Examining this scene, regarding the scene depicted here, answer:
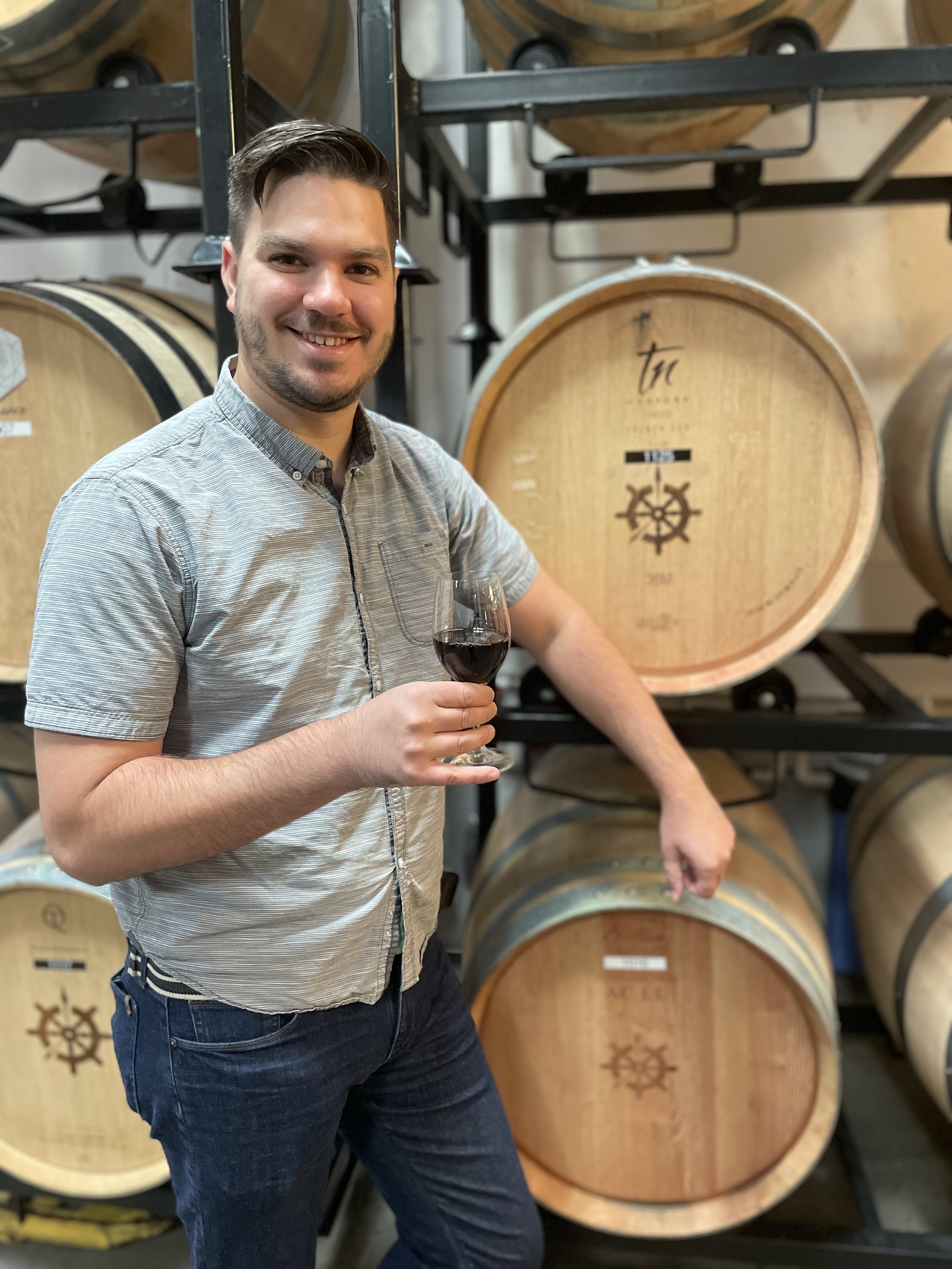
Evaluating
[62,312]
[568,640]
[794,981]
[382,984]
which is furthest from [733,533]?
[62,312]

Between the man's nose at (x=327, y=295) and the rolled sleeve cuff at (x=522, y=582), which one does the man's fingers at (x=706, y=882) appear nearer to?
the rolled sleeve cuff at (x=522, y=582)

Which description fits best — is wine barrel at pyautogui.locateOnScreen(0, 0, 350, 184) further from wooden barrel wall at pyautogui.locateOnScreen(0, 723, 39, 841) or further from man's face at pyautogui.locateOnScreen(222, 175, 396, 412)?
wooden barrel wall at pyautogui.locateOnScreen(0, 723, 39, 841)

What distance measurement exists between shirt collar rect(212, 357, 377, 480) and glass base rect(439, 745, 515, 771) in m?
0.42

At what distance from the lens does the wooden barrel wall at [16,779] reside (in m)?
2.03

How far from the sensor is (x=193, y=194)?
8.29 feet

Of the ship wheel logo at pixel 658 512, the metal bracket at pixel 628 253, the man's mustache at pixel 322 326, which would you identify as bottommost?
the ship wheel logo at pixel 658 512

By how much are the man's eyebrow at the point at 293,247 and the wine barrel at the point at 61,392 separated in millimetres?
467

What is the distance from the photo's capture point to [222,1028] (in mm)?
1168

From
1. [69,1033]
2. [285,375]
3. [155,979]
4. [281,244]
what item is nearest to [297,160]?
[281,244]

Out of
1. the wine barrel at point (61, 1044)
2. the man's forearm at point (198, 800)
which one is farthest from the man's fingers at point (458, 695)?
the wine barrel at point (61, 1044)

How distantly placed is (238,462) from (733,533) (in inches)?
30.4

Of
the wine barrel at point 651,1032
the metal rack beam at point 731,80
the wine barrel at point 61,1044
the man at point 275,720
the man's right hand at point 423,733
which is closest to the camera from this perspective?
the man's right hand at point 423,733

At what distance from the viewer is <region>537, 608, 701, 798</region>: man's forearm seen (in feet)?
4.76

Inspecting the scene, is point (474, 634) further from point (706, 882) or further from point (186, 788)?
point (706, 882)
